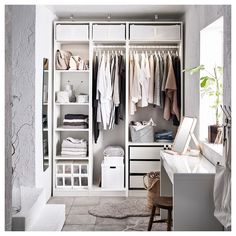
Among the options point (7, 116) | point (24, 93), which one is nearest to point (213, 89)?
point (24, 93)

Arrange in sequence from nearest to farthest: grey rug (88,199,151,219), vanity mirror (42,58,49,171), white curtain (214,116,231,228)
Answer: white curtain (214,116,231,228) → grey rug (88,199,151,219) → vanity mirror (42,58,49,171)

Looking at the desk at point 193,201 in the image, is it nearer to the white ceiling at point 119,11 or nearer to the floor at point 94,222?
the floor at point 94,222

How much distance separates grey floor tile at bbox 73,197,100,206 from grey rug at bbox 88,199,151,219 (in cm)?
18

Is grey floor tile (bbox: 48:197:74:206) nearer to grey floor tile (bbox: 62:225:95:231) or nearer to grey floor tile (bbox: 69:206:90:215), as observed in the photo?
grey floor tile (bbox: 69:206:90:215)

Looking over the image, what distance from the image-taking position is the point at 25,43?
14.0ft

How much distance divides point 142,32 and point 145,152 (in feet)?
5.45

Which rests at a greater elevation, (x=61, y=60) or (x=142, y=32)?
(x=142, y=32)

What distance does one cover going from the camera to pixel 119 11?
5395mm

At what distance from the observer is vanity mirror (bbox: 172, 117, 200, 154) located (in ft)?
13.0

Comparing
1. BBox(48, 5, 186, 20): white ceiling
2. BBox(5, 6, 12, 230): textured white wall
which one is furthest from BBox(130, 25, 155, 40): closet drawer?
BBox(5, 6, 12, 230): textured white wall

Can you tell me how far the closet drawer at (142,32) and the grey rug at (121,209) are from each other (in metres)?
2.23

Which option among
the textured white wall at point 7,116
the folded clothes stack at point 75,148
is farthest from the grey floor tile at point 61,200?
the textured white wall at point 7,116

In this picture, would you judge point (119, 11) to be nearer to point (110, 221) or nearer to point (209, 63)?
point (209, 63)
